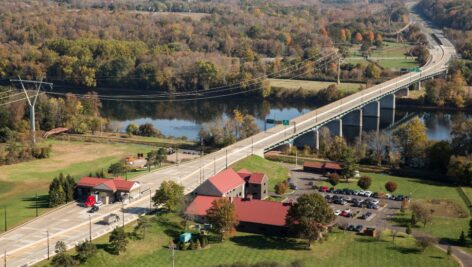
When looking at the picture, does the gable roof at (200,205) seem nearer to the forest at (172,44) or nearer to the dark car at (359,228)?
the dark car at (359,228)

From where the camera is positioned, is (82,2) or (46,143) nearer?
(46,143)

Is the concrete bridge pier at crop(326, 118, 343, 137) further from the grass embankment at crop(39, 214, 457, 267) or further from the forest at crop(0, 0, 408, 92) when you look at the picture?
the grass embankment at crop(39, 214, 457, 267)

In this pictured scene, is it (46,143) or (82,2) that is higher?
(82,2)

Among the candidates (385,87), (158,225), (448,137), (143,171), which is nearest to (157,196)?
(158,225)

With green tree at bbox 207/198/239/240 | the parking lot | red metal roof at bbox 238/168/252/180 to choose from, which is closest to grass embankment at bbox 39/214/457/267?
green tree at bbox 207/198/239/240

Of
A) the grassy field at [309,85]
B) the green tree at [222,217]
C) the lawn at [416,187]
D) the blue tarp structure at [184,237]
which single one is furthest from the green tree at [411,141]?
the grassy field at [309,85]

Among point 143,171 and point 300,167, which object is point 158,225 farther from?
point 300,167

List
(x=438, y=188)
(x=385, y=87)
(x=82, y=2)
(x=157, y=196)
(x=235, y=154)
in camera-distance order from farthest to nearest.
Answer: (x=82, y=2), (x=385, y=87), (x=235, y=154), (x=438, y=188), (x=157, y=196)
